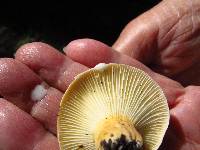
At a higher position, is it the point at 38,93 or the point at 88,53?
the point at 88,53

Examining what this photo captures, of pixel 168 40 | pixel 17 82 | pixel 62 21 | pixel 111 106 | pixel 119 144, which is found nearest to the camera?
pixel 119 144

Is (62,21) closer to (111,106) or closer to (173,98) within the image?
(173,98)

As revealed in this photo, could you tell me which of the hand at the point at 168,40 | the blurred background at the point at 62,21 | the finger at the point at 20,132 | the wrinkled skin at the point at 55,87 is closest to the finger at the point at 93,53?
the wrinkled skin at the point at 55,87

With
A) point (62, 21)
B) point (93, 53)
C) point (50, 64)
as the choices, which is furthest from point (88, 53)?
point (62, 21)

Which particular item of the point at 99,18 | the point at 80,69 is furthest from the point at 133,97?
the point at 99,18

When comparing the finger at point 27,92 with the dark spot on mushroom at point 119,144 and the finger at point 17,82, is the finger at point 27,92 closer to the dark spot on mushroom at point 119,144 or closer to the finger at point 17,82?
the finger at point 17,82

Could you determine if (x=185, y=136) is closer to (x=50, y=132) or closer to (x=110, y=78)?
(x=110, y=78)

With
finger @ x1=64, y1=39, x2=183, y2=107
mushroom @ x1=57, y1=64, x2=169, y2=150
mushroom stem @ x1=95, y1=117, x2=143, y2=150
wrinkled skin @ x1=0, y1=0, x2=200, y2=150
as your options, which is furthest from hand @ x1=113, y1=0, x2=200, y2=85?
mushroom stem @ x1=95, y1=117, x2=143, y2=150
